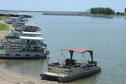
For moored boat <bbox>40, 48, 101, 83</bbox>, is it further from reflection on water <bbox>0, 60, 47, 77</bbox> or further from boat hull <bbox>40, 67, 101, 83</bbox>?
reflection on water <bbox>0, 60, 47, 77</bbox>

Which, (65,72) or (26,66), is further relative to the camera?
(26,66)

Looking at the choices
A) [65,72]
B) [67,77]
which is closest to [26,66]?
[65,72]

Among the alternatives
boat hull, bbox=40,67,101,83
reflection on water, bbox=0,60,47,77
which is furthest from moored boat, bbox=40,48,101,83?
reflection on water, bbox=0,60,47,77

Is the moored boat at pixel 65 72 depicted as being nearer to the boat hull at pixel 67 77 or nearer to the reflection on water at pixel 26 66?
the boat hull at pixel 67 77

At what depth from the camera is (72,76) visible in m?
31.7

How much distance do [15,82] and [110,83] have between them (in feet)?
26.8

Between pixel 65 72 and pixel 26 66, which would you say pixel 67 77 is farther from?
pixel 26 66

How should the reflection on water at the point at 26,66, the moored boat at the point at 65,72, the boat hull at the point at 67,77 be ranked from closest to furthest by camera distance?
1. the boat hull at the point at 67,77
2. the moored boat at the point at 65,72
3. the reflection on water at the point at 26,66

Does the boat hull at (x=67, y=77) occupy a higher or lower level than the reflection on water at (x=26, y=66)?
higher

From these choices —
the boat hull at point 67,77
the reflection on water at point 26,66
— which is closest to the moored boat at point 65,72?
the boat hull at point 67,77

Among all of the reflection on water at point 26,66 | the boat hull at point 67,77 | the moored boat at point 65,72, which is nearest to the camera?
the boat hull at point 67,77

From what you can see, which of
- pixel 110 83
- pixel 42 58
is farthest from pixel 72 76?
pixel 42 58

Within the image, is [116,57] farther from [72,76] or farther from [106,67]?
[72,76]

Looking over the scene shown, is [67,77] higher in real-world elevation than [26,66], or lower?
A: higher
